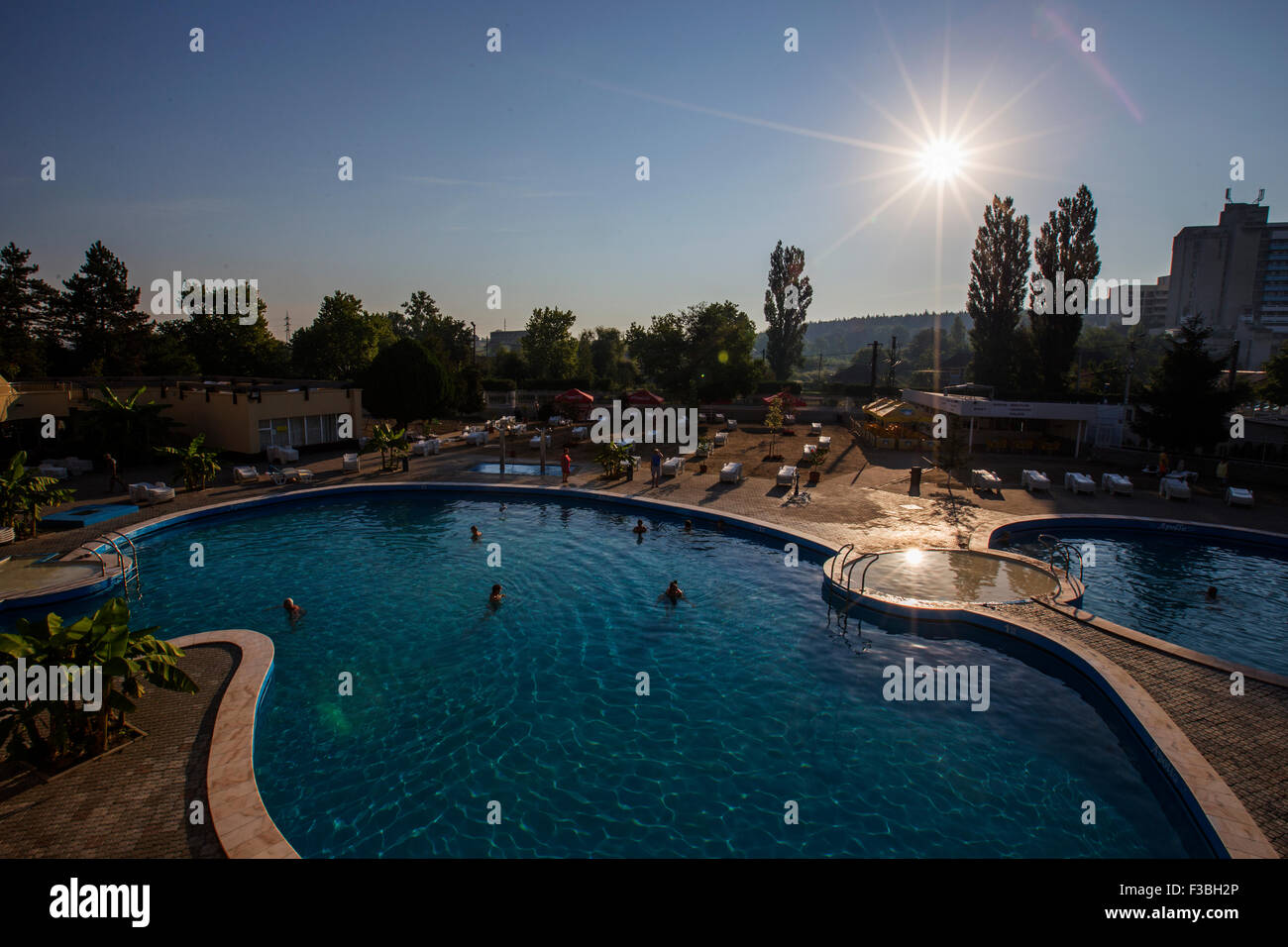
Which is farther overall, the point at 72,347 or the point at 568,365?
the point at 568,365

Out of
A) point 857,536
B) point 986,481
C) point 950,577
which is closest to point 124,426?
Result: point 857,536

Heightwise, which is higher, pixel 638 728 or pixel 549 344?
pixel 549 344

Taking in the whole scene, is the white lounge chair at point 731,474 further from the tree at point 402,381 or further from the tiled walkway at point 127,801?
the tree at point 402,381

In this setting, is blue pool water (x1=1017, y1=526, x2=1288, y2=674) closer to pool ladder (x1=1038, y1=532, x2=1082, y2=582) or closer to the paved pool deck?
pool ladder (x1=1038, y1=532, x2=1082, y2=582)

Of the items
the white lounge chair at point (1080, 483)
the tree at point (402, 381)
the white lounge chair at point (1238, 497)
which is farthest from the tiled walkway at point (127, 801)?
the white lounge chair at point (1238, 497)

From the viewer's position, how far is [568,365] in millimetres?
72312

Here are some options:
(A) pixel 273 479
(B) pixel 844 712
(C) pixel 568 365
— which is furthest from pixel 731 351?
(B) pixel 844 712

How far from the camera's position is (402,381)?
121 feet

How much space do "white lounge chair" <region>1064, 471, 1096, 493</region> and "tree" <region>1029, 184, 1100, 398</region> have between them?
26.6 meters

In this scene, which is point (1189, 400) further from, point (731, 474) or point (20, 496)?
point (20, 496)

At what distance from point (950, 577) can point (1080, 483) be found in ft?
42.1

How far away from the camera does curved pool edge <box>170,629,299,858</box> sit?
7.16 m
